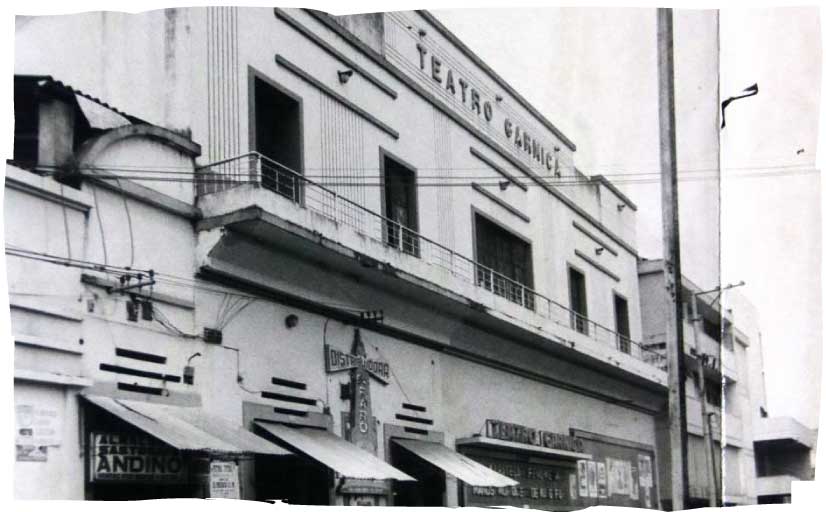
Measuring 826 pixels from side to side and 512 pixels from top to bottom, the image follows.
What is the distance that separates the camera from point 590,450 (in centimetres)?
995

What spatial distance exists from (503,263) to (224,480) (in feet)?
9.99

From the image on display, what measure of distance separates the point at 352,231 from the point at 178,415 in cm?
186

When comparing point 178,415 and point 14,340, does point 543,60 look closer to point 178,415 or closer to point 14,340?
point 178,415

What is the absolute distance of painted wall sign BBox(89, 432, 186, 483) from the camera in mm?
6949

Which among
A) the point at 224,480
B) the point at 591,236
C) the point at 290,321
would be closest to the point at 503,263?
the point at 591,236

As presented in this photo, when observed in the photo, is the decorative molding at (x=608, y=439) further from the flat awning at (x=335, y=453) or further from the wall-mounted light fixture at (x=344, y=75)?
the wall-mounted light fixture at (x=344, y=75)

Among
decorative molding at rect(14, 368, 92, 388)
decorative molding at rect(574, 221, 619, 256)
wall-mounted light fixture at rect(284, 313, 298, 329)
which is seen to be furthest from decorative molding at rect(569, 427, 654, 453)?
decorative molding at rect(14, 368, 92, 388)

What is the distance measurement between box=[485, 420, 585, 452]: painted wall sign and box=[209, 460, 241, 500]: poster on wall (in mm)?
2378

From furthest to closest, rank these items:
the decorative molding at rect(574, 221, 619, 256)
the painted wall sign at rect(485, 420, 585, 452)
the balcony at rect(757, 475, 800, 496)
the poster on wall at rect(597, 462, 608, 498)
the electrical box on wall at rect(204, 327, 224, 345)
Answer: the decorative molding at rect(574, 221, 619, 256), the poster on wall at rect(597, 462, 608, 498), the painted wall sign at rect(485, 420, 585, 452), the balcony at rect(757, 475, 800, 496), the electrical box on wall at rect(204, 327, 224, 345)

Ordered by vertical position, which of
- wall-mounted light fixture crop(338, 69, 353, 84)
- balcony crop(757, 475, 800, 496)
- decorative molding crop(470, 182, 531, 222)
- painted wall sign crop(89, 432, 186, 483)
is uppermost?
wall-mounted light fixture crop(338, 69, 353, 84)

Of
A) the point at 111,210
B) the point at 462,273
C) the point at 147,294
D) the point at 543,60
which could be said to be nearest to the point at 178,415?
the point at 147,294

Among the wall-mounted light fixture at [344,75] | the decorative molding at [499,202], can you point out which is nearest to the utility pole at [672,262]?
the decorative molding at [499,202]

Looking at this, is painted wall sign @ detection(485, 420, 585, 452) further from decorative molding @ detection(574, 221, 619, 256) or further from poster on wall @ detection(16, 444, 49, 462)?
poster on wall @ detection(16, 444, 49, 462)

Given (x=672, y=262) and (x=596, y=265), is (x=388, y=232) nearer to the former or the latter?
(x=596, y=265)
